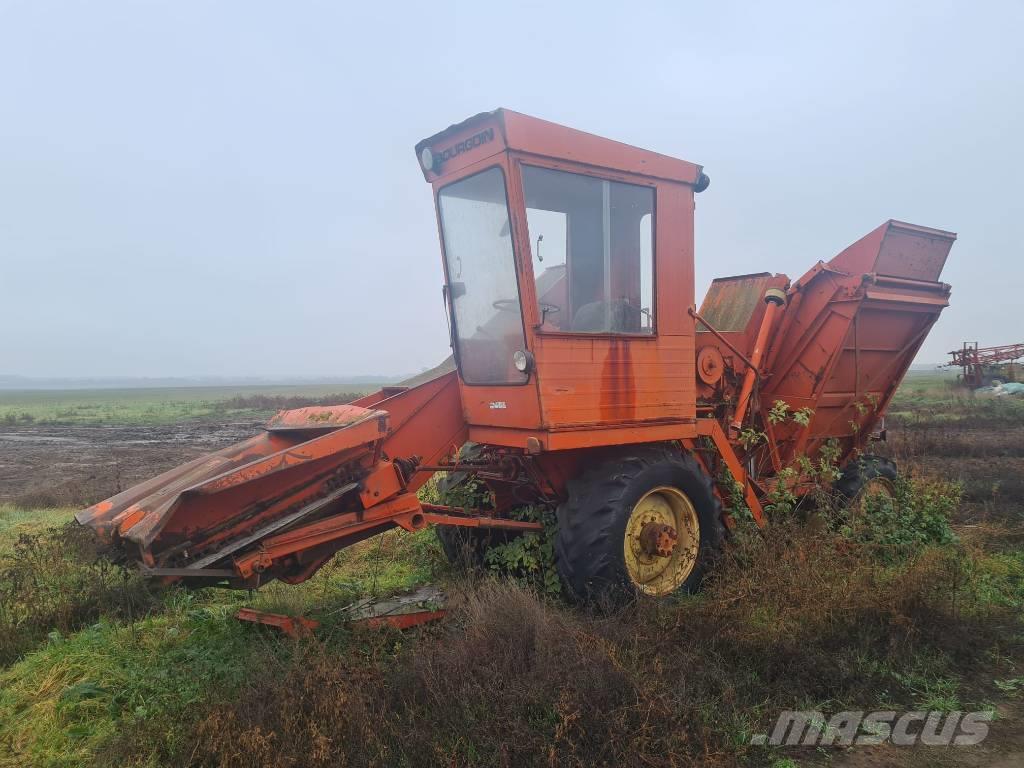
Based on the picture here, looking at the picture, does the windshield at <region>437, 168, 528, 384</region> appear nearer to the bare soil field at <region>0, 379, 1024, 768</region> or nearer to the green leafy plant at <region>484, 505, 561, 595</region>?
the green leafy plant at <region>484, 505, 561, 595</region>

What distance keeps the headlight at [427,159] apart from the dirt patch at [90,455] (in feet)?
15.3

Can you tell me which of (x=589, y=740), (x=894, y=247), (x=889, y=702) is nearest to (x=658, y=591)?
(x=889, y=702)

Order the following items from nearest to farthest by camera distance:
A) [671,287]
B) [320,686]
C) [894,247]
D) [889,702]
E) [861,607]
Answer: [320,686] < [889,702] < [861,607] < [671,287] < [894,247]

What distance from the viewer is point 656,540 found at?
5.25 metres

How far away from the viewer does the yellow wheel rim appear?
17.2 ft

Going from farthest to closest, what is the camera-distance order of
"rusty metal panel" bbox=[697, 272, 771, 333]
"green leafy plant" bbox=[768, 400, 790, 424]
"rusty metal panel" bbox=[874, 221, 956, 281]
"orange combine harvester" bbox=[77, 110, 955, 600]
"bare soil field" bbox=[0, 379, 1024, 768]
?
1. "rusty metal panel" bbox=[697, 272, 771, 333]
2. "rusty metal panel" bbox=[874, 221, 956, 281]
3. "green leafy plant" bbox=[768, 400, 790, 424]
4. "orange combine harvester" bbox=[77, 110, 955, 600]
5. "bare soil field" bbox=[0, 379, 1024, 768]

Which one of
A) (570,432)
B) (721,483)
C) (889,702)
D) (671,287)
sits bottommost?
(889,702)

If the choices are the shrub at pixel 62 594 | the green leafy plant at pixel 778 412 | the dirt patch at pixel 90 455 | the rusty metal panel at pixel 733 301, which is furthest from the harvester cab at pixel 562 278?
the dirt patch at pixel 90 455

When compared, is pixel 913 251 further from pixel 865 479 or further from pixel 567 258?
pixel 567 258

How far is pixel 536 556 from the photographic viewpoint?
539cm

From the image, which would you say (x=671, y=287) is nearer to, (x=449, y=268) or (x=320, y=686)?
(x=449, y=268)

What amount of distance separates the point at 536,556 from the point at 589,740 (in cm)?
212

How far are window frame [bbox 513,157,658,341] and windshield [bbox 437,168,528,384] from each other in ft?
0.38

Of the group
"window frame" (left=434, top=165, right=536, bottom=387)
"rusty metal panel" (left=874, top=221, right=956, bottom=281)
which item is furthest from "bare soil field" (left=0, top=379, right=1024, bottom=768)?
"rusty metal panel" (left=874, top=221, right=956, bottom=281)
